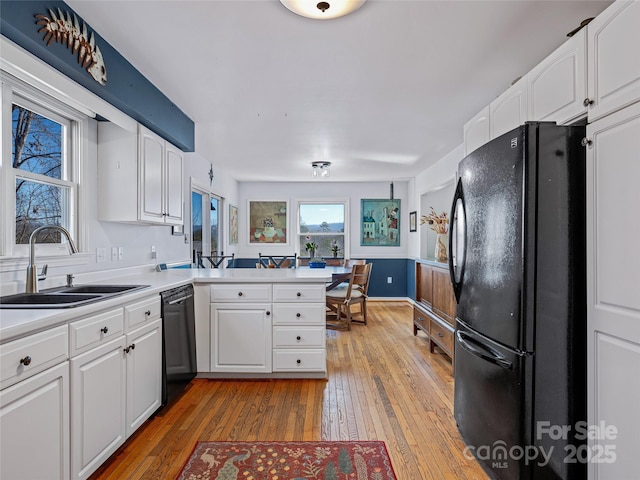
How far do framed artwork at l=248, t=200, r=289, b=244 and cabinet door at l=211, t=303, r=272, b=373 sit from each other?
4093mm

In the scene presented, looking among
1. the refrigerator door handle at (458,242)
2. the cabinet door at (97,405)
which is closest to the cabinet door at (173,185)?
the cabinet door at (97,405)

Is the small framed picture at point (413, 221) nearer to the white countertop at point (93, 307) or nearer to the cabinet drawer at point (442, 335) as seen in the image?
the cabinet drawer at point (442, 335)

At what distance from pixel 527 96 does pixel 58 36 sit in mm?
2402

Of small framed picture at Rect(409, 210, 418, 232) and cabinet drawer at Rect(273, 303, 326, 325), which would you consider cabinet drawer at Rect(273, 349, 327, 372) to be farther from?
small framed picture at Rect(409, 210, 418, 232)

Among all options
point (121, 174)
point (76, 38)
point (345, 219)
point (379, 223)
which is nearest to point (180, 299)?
point (121, 174)

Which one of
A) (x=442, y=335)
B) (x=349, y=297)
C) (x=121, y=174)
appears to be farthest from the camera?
(x=349, y=297)

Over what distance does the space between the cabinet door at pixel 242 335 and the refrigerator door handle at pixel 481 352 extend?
1542mm

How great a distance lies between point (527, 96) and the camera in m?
1.90

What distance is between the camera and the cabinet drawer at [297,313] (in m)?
2.96

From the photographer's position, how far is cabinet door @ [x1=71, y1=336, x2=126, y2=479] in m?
1.56

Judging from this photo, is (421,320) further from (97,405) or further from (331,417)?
(97,405)

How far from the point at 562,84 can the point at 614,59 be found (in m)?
0.28

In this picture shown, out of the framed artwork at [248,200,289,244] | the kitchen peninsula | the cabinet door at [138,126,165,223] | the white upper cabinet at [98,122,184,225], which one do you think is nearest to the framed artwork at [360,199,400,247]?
the framed artwork at [248,200,289,244]

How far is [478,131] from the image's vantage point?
2451mm
